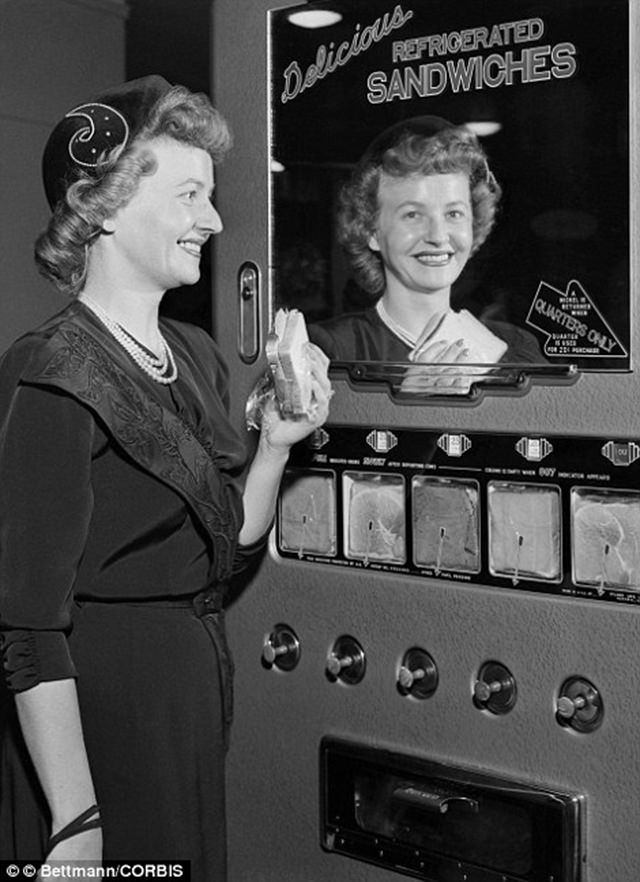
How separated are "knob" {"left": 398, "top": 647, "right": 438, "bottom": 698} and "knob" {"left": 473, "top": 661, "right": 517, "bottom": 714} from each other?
8cm

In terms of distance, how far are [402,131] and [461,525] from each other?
0.59m

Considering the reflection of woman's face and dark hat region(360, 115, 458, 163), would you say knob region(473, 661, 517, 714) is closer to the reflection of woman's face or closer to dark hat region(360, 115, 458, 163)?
the reflection of woman's face

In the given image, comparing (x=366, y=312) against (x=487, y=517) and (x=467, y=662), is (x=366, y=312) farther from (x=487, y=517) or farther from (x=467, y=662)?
(x=467, y=662)

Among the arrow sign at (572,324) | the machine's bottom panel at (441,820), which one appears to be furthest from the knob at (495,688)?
the arrow sign at (572,324)

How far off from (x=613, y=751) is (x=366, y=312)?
0.75 m

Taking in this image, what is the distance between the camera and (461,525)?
1.99 m

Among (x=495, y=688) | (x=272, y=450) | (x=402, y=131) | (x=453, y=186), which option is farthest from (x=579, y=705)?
(x=402, y=131)

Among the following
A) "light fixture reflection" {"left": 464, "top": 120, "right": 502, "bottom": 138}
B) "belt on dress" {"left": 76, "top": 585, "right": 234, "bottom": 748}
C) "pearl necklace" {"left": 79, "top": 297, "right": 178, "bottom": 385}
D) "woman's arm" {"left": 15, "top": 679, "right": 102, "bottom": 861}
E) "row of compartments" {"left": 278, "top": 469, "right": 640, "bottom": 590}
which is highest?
"light fixture reflection" {"left": 464, "top": 120, "right": 502, "bottom": 138}

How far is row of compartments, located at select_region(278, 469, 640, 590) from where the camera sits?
6.01ft

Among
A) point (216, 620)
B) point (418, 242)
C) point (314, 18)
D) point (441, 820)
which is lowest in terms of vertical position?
point (441, 820)

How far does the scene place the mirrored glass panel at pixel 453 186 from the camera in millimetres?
1813

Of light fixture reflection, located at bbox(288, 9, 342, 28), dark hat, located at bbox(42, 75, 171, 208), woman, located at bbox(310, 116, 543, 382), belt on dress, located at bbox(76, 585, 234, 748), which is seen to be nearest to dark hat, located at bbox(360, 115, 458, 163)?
woman, located at bbox(310, 116, 543, 382)

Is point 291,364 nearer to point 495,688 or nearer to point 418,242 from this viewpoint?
point 418,242

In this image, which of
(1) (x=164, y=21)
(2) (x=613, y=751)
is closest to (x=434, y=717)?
(2) (x=613, y=751)
